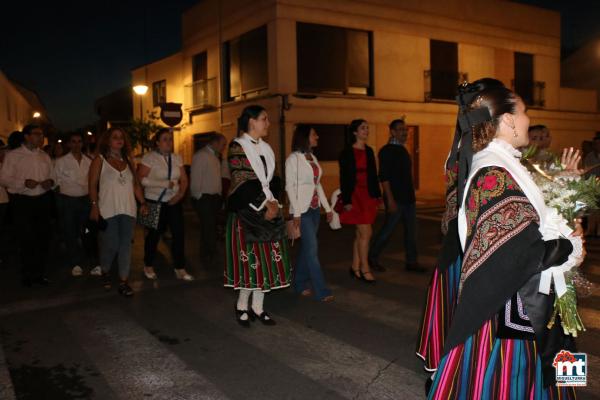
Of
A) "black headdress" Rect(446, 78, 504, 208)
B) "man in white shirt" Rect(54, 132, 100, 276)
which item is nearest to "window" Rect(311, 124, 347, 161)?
"man in white shirt" Rect(54, 132, 100, 276)

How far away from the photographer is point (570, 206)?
2506mm

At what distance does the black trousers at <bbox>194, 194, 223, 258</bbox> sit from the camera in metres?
8.34

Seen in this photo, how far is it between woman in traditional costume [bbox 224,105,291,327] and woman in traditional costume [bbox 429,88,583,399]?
8.23 ft

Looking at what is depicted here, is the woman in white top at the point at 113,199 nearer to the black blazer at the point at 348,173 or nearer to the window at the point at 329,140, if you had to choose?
the black blazer at the point at 348,173

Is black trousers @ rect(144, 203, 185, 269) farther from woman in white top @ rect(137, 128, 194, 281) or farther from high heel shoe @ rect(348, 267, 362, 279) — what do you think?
high heel shoe @ rect(348, 267, 362, 279)

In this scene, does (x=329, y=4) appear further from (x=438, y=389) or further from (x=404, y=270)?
(x=438, y=389)

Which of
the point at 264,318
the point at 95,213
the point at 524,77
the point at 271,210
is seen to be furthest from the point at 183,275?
the point at 524,77

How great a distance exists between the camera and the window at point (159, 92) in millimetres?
27016

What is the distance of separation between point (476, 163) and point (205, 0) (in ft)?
72.7

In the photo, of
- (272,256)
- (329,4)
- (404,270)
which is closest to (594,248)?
(404,270)

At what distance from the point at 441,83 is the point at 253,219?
18.3m

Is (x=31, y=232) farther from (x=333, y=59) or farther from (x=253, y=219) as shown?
(x=333, y=59)

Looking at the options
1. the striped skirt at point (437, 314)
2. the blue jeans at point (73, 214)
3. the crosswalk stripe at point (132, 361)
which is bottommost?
the crosswalk stripe at point (132, 361)

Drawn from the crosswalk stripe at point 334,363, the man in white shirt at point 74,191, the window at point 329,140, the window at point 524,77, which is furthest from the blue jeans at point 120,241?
the window at point 524,77
